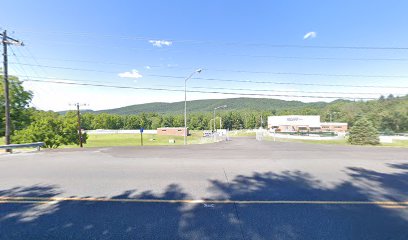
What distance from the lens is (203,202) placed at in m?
4.99

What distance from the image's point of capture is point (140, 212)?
14.7ft

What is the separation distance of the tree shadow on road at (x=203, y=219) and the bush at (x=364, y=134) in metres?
25.4

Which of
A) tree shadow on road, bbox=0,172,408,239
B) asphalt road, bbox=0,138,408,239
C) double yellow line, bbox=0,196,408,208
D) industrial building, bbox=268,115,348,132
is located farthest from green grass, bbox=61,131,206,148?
industrial building, bbox=268,115,348,132

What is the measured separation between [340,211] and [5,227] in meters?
7.08

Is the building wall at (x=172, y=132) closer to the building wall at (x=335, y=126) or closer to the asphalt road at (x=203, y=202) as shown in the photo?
the asphalt road at (x=203, y=202)

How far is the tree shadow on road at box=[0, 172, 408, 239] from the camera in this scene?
12.0 ft

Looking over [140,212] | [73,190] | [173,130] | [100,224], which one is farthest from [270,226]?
[173,130]

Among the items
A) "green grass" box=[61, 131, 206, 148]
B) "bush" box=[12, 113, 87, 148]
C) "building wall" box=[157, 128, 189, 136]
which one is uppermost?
"bush" box=[12, 113, 87, 148]

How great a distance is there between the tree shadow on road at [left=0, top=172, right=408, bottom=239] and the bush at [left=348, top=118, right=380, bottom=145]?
83.5ft

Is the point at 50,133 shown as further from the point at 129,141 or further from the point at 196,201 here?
the point at 196,201

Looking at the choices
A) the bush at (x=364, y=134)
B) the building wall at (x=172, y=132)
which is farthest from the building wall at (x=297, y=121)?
the bush at (x=364, y=134)

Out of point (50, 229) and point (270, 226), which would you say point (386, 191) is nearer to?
point (270, 226)

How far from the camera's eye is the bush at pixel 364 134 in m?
25.3

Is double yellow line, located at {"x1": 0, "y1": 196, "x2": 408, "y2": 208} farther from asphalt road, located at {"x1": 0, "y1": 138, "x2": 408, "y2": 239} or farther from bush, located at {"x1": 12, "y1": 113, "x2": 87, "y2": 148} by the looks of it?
bush, located at {"x1": 12, "y1": 113, "x2": 87, "y2": 148}
